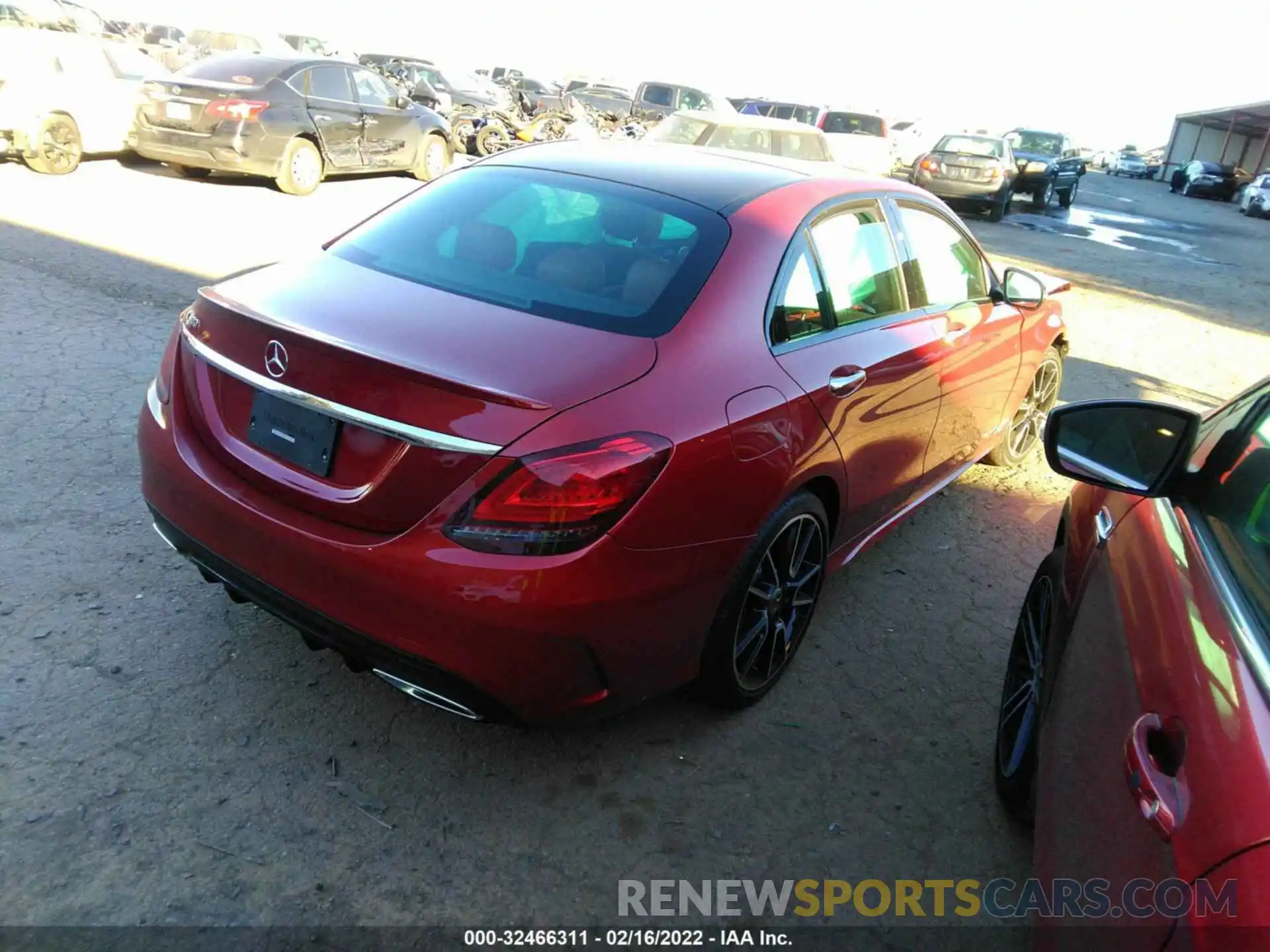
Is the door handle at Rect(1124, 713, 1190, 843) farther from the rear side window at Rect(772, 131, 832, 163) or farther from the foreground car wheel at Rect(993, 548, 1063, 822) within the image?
the rear side window at Rect(772, 131, 832, 163)

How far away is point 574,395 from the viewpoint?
235cm

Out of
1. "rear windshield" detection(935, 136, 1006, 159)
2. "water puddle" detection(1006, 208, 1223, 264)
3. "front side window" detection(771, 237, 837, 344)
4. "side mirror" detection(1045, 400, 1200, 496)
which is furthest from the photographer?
"rear windshield" detection(935, 136, 1006, 159)

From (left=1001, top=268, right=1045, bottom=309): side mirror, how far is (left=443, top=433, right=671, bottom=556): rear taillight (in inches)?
118

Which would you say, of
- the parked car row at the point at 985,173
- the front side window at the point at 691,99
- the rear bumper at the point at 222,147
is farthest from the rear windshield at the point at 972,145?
the rear bumper at the point at 222,147

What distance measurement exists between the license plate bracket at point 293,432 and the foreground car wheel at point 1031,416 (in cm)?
387

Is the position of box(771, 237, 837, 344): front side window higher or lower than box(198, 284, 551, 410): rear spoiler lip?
higher

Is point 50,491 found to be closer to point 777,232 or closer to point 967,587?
point 777,232

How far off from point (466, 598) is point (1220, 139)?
78784mm

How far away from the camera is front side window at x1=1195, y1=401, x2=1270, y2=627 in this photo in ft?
5.39

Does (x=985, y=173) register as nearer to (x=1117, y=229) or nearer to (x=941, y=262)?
(x=1117, y=229)

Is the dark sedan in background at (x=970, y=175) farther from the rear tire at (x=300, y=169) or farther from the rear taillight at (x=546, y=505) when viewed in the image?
the rear taillight at (x=546, y=505)

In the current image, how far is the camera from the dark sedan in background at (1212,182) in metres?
38.8

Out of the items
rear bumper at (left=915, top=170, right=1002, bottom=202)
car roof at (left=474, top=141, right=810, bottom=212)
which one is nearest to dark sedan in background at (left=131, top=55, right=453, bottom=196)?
car roof at (left=474, top=141, right=810, bottom=212)

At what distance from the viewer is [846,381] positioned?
3.16m
